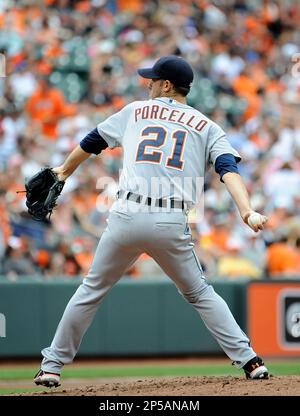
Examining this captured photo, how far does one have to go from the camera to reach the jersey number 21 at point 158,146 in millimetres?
5023

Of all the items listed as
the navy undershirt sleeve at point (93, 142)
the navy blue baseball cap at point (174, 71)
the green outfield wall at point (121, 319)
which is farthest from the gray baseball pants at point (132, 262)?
the green outfield wall at point (121, 319)

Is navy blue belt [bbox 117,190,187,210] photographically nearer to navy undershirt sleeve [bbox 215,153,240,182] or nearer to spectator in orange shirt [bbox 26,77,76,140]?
navy undershirt sleeve [bbox 215,153,240,182]

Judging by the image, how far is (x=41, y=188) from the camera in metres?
5.53

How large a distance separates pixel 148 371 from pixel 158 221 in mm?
4200

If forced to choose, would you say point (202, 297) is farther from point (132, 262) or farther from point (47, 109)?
point (47, 109)

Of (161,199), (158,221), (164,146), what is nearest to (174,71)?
(164,146)

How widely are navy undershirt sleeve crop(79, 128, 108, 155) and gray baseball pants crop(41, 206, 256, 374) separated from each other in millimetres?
495

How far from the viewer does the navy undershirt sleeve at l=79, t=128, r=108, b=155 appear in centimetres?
534

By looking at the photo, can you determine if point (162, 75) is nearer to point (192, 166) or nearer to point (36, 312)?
point (192, 166)

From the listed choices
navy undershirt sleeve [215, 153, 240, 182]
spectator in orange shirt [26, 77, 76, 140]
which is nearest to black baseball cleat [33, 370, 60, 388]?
navy undershirt sleeve [215, 153, 240, 182]

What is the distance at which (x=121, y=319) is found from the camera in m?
9.80

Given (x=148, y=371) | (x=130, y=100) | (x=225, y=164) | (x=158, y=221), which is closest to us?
(x=158, y=221)

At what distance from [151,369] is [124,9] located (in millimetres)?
6861

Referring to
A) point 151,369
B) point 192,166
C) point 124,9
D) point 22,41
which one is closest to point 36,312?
point 151,369
